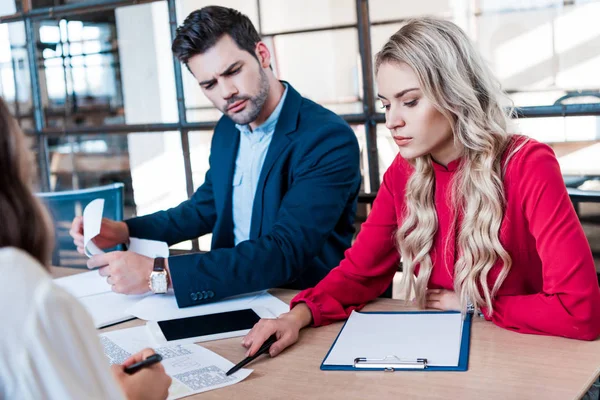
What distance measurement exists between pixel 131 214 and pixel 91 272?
4.87 feet

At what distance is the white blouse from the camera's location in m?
0.60

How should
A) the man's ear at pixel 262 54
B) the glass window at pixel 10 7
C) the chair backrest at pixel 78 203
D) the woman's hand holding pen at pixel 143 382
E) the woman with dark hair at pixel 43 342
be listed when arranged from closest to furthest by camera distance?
the woman with dark hair at pixel 43 342
the woman's hand holding pen at pixel 143 382
the man's ear at pixel 262 54
the chair backrest at pixel 78 203
the glass window at pixel 10 7

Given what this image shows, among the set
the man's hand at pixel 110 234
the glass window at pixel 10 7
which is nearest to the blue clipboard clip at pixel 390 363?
the man's hand at pixel 110 234

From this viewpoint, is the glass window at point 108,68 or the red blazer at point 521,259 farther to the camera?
the glass window at point 108,68

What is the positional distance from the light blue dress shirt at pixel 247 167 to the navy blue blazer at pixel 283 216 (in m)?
0.02

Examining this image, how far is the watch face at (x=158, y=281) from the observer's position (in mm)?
1817

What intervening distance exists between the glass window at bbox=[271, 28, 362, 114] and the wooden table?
1.57 meters

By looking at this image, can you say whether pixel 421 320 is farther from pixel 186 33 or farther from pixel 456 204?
pixel 186 33

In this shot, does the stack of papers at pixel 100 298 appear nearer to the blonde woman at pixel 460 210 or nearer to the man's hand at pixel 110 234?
the man's hand at pixel 110 234

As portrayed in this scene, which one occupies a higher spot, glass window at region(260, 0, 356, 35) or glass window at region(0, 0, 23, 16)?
glass window at region(0, 0, 23, 16)

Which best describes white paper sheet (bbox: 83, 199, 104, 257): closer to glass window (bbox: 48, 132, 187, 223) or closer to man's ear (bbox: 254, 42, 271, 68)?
man's ear (bbox: 254, 42, 271, 68)

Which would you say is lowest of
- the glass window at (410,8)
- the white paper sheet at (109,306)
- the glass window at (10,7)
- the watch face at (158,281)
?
the white paper sheet at (109,306)

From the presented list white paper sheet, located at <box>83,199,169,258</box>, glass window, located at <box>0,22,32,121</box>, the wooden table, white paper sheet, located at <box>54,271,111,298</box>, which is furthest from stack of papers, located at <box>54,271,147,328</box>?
glass window, located at <box>0,22,32,121</box>

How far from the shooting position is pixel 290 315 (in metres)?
1.55
